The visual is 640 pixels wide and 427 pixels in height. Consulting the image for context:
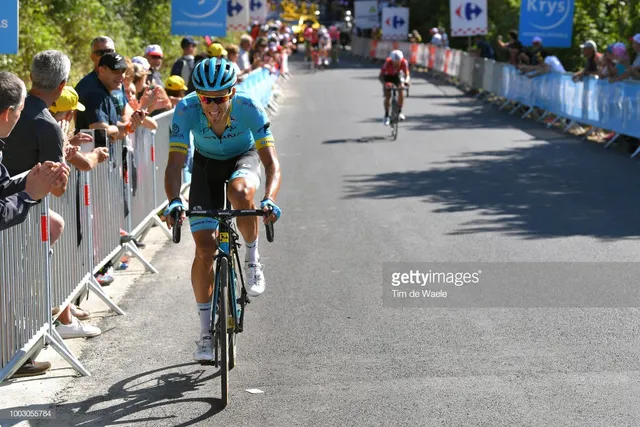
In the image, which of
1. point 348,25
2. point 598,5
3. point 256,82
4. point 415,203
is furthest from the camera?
point 348,25

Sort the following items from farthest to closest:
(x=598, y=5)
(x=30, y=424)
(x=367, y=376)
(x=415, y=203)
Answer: (x=598, y=5) < (x=415, y=203) < (x=367, y=376) < (x=30, y=424)

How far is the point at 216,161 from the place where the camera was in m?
7.79

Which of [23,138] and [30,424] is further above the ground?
[23,138]

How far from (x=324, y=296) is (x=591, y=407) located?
350 centimetres

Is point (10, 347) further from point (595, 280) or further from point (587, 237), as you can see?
point (587, 237)

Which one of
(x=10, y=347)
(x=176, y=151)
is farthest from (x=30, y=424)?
(x=176, y=151)

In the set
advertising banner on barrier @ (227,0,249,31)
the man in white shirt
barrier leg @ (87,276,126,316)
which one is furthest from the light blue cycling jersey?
the man in white shirt

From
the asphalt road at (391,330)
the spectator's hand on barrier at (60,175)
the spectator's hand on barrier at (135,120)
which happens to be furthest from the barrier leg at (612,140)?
the spectator's hand on barrier at (60,175)

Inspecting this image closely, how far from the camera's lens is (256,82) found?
1129 inches

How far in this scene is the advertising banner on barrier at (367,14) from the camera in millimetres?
76125

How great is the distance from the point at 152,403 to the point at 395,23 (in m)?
56.5

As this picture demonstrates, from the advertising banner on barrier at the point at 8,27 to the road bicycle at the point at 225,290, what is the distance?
3933 millimetres

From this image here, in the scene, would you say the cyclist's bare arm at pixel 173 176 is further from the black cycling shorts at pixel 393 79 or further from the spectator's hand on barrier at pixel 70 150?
the black cycling shorts at pixel 393 79

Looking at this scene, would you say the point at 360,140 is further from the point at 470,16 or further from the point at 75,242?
the point at 75,242
